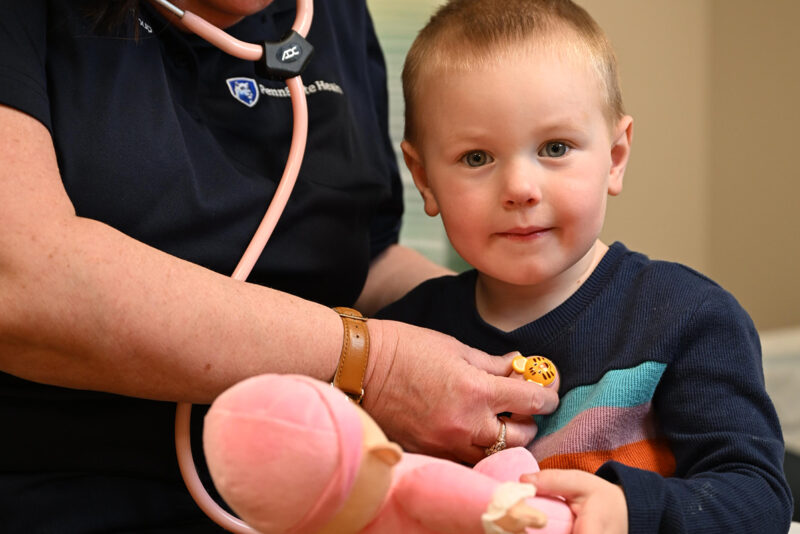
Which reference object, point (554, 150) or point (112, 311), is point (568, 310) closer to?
point (554, 150)

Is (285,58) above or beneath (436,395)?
above

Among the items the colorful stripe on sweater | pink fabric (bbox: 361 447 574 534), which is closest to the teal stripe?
the colorful stripe on sweater

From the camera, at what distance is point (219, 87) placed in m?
1.10

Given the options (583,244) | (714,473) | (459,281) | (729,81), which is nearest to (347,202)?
(459,281)

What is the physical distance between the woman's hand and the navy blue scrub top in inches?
9.8

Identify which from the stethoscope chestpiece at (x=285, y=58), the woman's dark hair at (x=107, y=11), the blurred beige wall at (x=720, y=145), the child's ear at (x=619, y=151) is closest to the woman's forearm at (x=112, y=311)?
the woman's dark hair at (x=107, y=11)

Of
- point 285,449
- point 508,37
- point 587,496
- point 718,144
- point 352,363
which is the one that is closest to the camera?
point 285,449

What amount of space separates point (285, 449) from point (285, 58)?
23.1 inches

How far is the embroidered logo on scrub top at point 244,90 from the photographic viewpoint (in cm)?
111

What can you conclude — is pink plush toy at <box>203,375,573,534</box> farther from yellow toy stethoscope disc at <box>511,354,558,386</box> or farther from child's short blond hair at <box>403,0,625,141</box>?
child's short blond hair at <box>403,0,625,141</box>

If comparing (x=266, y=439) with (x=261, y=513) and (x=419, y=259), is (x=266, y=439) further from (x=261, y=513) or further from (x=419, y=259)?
(x=419, y=259)

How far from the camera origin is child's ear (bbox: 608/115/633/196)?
3.39 ft

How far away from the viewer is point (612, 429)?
0.89 meters

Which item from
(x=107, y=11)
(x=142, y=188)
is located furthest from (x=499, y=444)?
(x=107, y=11)
